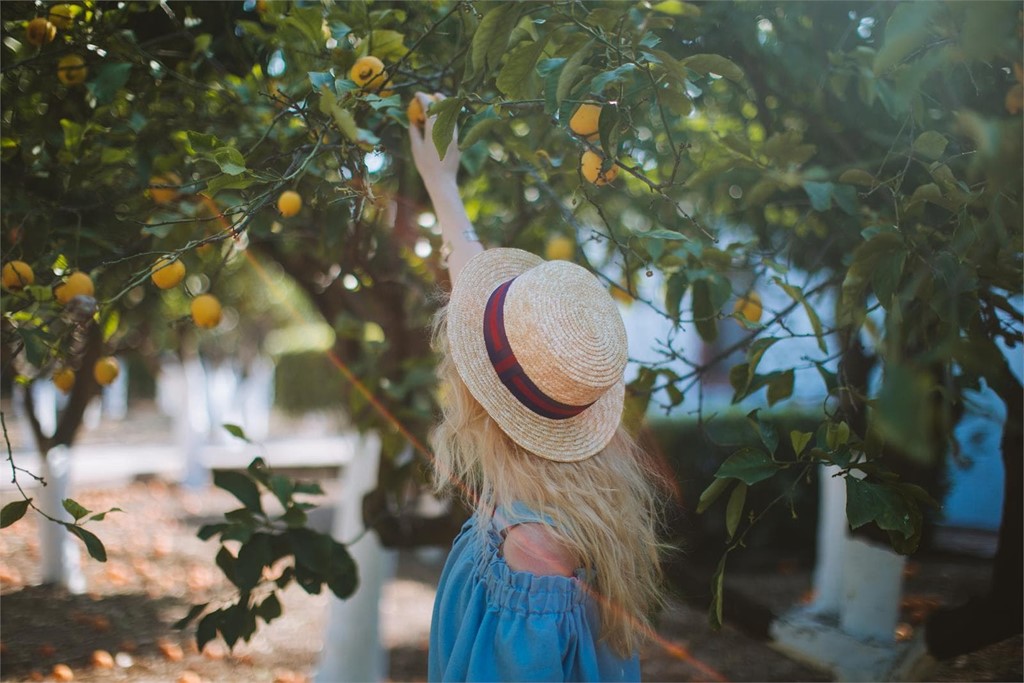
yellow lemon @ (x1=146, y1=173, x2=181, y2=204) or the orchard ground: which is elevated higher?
yellow lemon @ (x1=146, y1=173, x2=181, y2=204)

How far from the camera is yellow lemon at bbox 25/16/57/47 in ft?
5.15

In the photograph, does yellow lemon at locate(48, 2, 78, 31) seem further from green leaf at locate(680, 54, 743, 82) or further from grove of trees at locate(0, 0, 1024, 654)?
green leaf at locate(680, 54, 743, 82)

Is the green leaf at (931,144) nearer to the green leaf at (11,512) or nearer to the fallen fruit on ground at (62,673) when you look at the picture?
the green leaf at (11,512)

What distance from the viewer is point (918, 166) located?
6.59 feet

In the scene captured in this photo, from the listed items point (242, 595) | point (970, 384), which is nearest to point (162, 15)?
point (242, 595)

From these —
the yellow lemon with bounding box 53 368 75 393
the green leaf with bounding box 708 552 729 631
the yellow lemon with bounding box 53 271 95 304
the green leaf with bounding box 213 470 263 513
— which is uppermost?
the yellow lemon with bounding box 53 271 95 304

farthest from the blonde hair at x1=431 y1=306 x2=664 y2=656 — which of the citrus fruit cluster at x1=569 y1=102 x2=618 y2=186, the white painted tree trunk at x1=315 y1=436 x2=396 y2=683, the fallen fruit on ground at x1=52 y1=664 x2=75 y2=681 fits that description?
the fallen fruit on ground at x1=52 y1=664 x2=75 y2=681

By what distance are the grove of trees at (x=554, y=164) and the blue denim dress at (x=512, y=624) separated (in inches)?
14.2

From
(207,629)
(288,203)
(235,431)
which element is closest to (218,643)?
(207,629)

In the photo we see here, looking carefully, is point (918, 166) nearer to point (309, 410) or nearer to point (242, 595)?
point (242, 595)

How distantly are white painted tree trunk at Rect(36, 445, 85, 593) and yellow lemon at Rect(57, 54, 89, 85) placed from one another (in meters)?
2.29

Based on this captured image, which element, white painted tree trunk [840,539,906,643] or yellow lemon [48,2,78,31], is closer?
yellow lemon [48,2,78,31]

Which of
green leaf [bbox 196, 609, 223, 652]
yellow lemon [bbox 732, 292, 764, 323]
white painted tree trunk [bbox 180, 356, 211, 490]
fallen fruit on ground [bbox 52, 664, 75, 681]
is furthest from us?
white painted tree trunk [bbox 180, 356, 211, 490]

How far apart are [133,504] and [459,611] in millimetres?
6277
